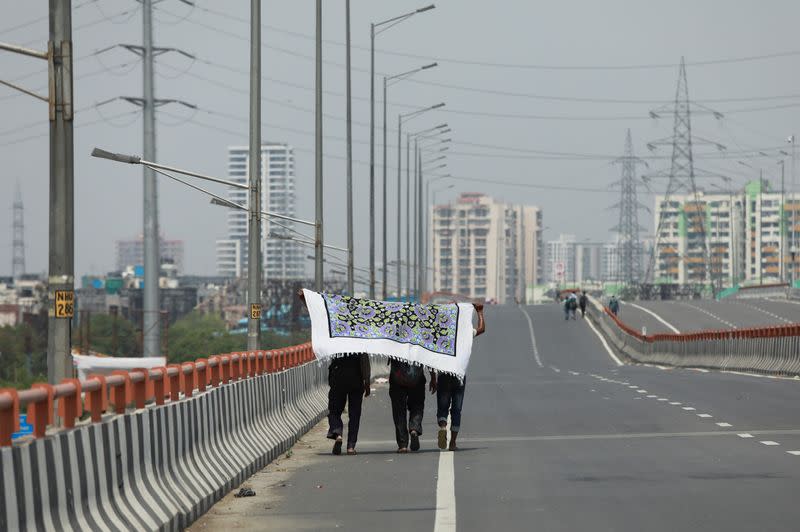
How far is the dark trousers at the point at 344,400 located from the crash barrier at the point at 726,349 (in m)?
24.4

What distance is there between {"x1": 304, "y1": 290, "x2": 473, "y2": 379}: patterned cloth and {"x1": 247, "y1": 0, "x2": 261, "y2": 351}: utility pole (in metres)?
5.96

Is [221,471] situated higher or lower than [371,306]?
lower

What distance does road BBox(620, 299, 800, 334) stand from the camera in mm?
100125

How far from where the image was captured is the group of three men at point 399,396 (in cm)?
1989

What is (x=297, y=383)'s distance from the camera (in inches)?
999

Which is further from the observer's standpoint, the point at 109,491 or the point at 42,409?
the point at 109,491

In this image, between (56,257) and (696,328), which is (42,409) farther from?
(696,328)

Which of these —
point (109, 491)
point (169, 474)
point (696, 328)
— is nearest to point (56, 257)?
point (169, 474)

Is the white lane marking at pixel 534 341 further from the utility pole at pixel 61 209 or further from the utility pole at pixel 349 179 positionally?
the utility pole at pixel 61 209

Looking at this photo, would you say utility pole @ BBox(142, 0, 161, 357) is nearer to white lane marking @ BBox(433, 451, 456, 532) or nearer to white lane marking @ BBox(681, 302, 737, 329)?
white lane marking @ BBox(433, 451, 456, 532)

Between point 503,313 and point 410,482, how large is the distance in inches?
4493

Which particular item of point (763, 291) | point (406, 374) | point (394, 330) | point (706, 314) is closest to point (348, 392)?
point (406, 374)

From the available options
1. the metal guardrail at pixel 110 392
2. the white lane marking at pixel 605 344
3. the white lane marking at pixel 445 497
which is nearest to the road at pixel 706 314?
the white lane marking at pixel 605 344

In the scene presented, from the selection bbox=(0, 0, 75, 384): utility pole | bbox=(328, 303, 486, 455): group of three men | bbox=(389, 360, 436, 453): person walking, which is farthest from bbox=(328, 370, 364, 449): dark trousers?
bbox=(0, 0, 75, 384): utility pole
